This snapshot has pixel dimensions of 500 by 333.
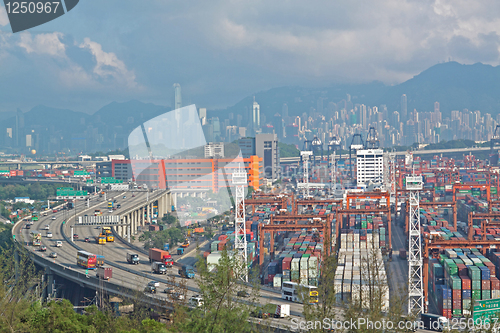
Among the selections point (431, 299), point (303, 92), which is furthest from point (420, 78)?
point (431, 299)

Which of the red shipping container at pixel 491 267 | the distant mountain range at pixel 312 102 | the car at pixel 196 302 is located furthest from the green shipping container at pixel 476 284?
the distant mountain range at pixel 312 102

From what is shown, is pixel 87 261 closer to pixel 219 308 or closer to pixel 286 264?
pixel 286 264

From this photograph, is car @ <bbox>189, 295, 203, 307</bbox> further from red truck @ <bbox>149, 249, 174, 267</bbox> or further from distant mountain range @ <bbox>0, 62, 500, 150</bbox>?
distant mountain range @ <bbox>0, 62, 500, 150</bbox>

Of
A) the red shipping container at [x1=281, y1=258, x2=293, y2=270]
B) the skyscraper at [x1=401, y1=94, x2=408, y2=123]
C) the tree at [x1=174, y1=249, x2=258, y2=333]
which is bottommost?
the red shipping container at [x1=281, y1=258, x2=293, y2=270]

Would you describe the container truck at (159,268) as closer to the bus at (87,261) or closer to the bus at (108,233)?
the bus at (87,261)

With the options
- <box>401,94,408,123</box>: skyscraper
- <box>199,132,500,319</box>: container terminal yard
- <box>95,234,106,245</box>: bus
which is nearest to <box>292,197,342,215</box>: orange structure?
<box>199,132,500,319</box>: container terminal yard

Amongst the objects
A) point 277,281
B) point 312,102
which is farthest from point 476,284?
point 312,102
